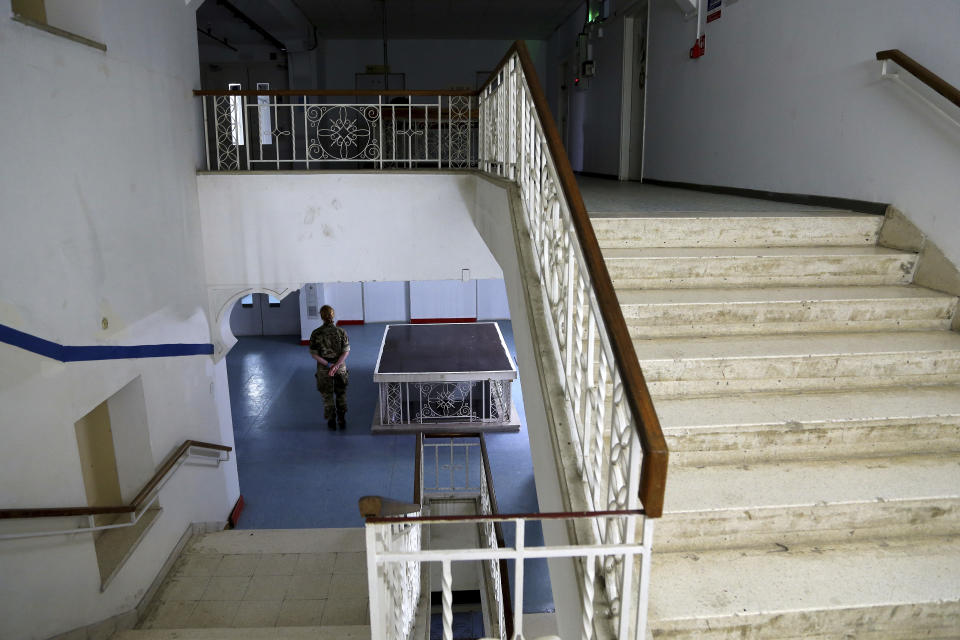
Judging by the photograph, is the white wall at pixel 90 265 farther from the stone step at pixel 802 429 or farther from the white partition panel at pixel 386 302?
the white partition panel at pixel 386 302

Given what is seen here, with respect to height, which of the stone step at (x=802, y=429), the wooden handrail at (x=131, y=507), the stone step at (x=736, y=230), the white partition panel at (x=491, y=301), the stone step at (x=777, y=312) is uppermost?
the stone step at (x=736, y=230)

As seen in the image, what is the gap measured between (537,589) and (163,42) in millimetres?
6270

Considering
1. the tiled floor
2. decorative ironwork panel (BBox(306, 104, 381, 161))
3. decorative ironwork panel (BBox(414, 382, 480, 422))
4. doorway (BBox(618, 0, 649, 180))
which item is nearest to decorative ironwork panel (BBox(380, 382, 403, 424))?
decorative ironwork panel (BBox(414, 382, 480, 422))

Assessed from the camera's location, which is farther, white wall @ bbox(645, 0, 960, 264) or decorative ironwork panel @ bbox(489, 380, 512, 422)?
decorative ironwork panel @ bbox(489, 380, 512, 422)

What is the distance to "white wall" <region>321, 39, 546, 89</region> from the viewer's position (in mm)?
14312

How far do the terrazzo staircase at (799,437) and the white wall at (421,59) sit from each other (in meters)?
12.1

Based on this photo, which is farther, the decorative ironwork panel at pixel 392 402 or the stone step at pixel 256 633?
the decorative ironwork panel at pixel 392 402

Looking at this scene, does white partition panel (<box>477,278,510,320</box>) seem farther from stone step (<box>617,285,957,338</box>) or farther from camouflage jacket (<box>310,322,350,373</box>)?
stone step (<box>617,285,957,338</box>)

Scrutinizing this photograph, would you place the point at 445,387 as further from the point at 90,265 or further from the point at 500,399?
the point at 90,265

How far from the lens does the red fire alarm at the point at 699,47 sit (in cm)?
660

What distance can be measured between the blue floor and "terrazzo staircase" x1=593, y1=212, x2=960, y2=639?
13.9 feet

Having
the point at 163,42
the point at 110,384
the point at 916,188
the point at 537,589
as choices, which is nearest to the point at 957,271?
the point at 916,188

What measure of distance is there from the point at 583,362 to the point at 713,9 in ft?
17.4

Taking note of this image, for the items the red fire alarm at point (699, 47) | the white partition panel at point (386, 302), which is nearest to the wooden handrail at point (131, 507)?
the red fire alarm at point (699, 47)
